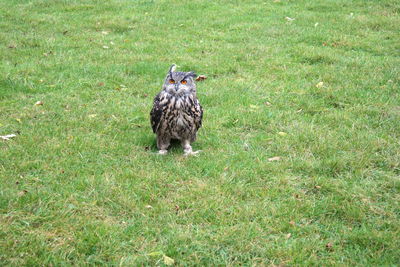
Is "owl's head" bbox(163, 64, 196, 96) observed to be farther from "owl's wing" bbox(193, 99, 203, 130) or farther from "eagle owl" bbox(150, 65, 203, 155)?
"owl's wing" bbox(193, 99, 203, 130)

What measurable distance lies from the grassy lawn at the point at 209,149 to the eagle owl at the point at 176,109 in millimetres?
349

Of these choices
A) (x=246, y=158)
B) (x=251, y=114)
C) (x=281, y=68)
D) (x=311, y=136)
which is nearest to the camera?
(x=246, y=158)

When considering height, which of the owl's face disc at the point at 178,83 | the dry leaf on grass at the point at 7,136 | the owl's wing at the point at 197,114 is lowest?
the dry leaf on grass at the point at 7,136

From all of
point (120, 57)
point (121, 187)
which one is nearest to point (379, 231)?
point (121, 187)

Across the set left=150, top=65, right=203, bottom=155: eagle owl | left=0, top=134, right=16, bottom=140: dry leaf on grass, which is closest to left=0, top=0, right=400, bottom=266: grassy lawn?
left=0, top=134, right=16, bottom=140: dry leaf on grass

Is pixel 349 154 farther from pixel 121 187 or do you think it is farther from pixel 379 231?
pixel 121 187

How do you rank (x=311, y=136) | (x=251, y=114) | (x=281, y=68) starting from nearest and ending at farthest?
1. (x=311, y=136)
2. (x=251, y=114)
3. (x=281, y=68)

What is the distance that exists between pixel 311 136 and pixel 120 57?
494cm

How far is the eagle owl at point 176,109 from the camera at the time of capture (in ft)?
19.3

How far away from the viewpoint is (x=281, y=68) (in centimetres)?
936

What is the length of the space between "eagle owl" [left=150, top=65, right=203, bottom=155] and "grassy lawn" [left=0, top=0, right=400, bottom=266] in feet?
1.14

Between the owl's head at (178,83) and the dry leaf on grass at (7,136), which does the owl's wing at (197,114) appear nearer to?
the owl's head at (178,83)

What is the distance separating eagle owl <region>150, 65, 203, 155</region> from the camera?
5.87 metres

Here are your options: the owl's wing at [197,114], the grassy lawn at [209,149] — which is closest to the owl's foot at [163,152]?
the grassy lawn at [209,149]
